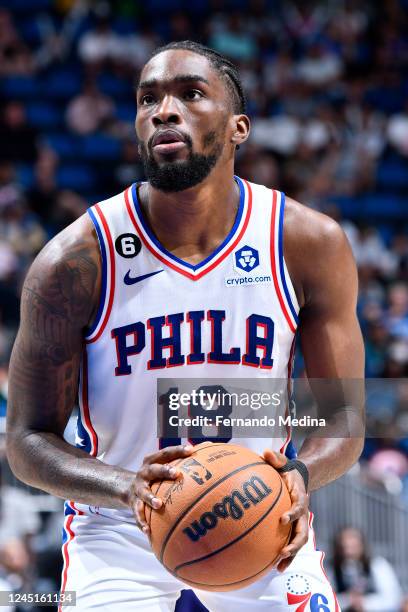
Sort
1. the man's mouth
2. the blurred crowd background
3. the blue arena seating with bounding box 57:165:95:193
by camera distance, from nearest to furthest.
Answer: the man's mouth < the blurred crowd background < the blue arena seating with bounding box 57:165:95:193

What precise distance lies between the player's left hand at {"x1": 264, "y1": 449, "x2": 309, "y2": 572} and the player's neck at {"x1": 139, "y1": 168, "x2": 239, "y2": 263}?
2.88 feet

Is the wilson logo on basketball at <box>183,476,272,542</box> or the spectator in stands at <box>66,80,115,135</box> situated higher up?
the spectator in stands at <box>66,80,115,135</box>

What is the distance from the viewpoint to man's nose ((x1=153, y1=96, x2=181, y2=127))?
11.1 ft

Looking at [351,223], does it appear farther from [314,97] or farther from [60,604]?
[60,604]

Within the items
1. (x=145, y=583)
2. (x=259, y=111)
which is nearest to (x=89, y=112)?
(x=259, y=111)

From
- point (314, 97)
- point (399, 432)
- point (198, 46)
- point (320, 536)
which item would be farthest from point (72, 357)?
point (314, 97)

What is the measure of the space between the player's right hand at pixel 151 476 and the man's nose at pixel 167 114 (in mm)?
1107

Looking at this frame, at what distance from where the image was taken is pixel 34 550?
21.2 feet

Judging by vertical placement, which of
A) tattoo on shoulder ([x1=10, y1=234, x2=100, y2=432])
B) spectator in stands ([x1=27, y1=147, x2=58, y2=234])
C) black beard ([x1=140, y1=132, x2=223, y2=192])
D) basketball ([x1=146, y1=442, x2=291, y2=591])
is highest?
spectator in stands ([x1=27, y1=147, x2=58, y2=234])

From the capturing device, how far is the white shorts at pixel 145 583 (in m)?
3.24

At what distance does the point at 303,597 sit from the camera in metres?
3.26

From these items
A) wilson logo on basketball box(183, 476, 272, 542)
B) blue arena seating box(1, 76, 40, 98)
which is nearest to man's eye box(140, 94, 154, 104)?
wilson logo on basketball box(183, 476, 272, 542)

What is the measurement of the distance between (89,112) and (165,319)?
29.4ft

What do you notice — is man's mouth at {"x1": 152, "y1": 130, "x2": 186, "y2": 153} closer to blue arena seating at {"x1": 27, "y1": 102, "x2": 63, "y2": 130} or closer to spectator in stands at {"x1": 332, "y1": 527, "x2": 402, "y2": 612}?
spectator in stands at {"x1": 332, "y1": 527, "x2": 402, "y2": 612}
